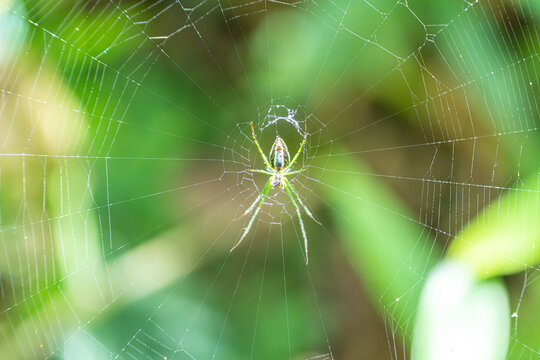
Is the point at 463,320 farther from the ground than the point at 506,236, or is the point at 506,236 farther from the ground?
the point at 506,236

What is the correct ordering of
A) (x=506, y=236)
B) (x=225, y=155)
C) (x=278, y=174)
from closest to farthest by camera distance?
1. (x=506, y=236)
2. (x=225, y=155)
3. (x=278, y=174)

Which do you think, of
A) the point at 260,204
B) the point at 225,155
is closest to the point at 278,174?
the point at 260,204

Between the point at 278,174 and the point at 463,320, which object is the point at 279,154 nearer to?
the point at 278,174

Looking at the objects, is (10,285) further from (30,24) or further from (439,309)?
(439,309)

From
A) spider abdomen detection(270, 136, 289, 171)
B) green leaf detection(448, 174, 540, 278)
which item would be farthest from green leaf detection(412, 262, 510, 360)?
spider abdomen detection(270, 136, 289, 171)

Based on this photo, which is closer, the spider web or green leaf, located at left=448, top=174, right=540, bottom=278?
green leaf, located at left=448, top=174, right=540, bottom=278

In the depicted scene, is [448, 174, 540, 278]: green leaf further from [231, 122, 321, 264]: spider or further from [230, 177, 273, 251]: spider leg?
[230, 177, 273, 251]: spider leg

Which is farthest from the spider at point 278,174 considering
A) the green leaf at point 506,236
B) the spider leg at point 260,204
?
the green leaf at point 506,236

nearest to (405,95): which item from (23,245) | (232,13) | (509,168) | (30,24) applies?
(509,168)
